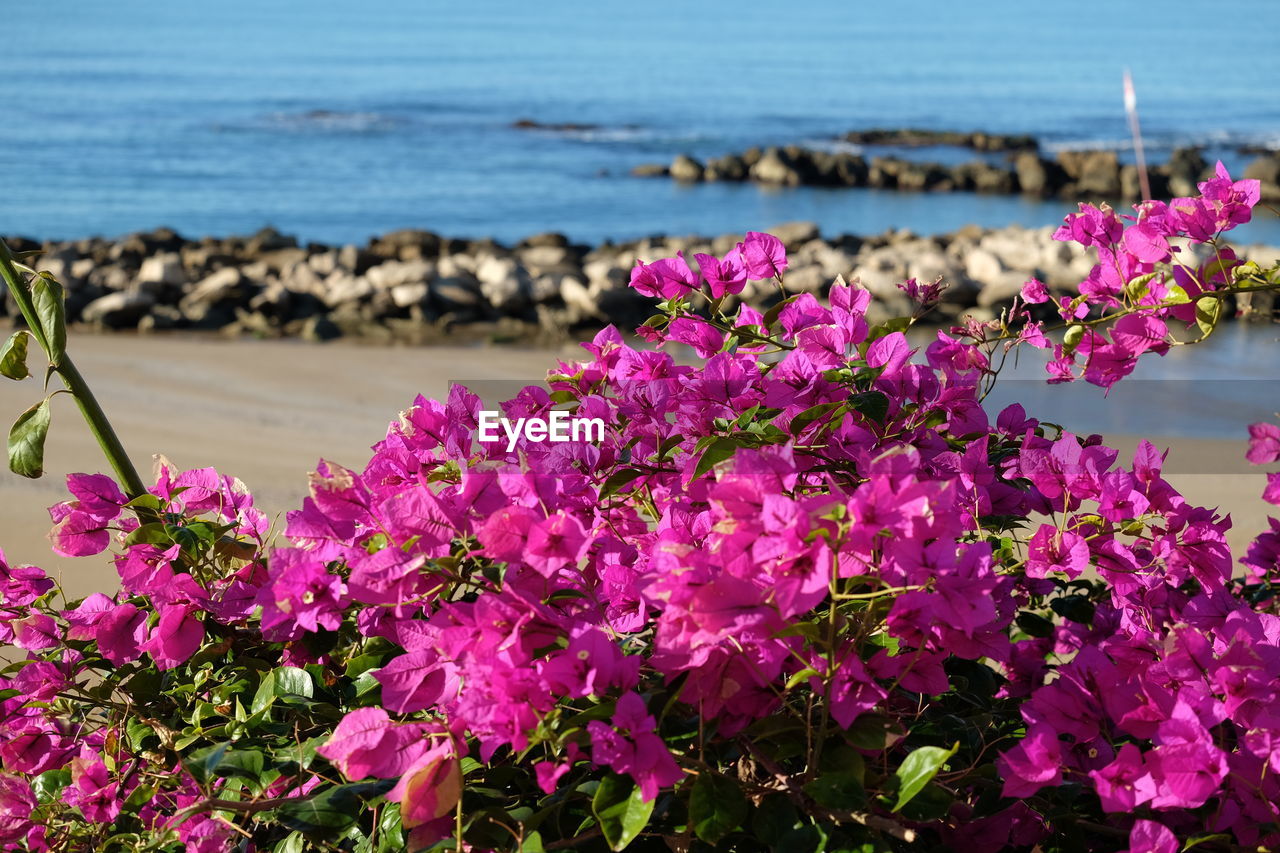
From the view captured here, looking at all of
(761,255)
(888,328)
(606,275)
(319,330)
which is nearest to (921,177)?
(606,275)

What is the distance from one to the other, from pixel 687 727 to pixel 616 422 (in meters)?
0.50

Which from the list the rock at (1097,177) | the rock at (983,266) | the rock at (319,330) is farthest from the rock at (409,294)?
the rock at (1097,177)

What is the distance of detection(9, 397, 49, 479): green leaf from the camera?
4.75 feet

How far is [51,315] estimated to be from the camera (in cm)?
145

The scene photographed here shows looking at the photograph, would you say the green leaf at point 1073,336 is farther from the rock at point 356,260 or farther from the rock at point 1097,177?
the rock at point 1097,177

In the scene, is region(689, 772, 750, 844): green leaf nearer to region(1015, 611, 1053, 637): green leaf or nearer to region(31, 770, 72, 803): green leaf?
region(1015, 611, 1053, 637): green leaf

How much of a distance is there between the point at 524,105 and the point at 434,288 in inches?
1045

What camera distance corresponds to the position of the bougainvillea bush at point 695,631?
104cm

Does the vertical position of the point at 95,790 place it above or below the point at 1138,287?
Result: below

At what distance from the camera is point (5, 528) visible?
456 cm

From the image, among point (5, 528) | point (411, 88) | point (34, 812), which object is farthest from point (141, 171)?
point (34, 812)

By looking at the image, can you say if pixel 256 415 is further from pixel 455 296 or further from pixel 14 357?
pixel 14 357

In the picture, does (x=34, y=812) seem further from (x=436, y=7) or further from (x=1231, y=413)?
(x=436, y=7)

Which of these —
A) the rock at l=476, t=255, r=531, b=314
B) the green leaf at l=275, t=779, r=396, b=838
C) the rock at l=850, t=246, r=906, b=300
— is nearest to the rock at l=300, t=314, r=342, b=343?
the rock at l=476, t=255, r=531, b=314
